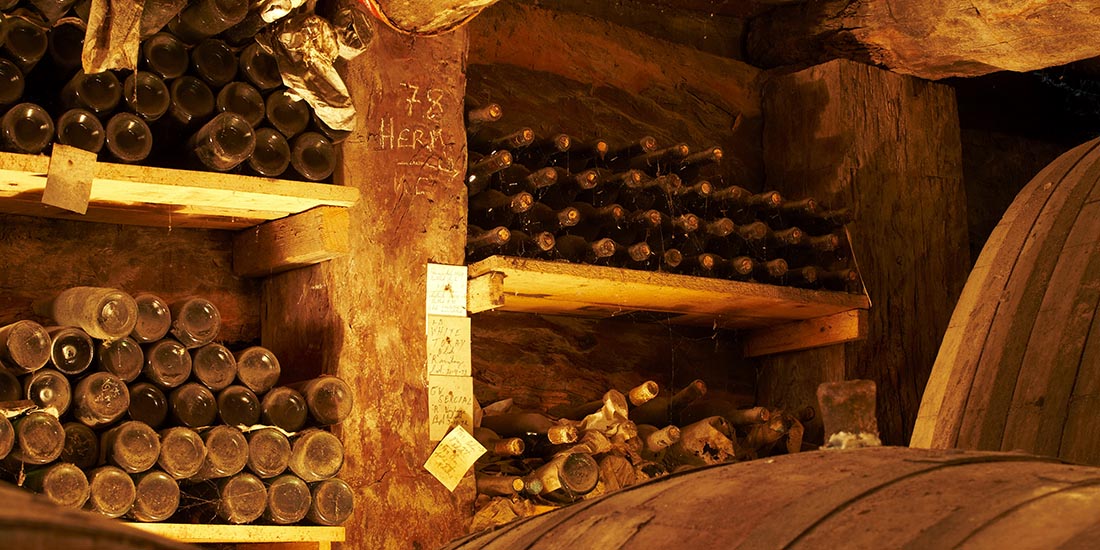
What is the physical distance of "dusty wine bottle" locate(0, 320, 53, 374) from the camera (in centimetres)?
291

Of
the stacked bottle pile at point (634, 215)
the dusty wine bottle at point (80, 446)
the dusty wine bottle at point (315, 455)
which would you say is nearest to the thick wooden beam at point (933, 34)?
the stacked bottle pile at point (634, 215)

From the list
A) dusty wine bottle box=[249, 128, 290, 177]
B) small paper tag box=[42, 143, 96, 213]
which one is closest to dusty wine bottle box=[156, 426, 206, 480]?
small paper tag box=[42, 143, 96, 213]

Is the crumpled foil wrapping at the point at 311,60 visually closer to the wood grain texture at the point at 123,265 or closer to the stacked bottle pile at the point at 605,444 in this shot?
the wood grain texture at the point at 123,265

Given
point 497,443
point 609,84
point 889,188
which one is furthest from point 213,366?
point 889,188

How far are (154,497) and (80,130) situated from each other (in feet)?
3.15

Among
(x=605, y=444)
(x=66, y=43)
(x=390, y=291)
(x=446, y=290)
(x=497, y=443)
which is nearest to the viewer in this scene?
(x=66, y=43)

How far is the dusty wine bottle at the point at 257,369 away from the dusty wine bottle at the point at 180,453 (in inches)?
9.9

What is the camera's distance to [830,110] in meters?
5.14

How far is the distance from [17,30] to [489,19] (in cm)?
208

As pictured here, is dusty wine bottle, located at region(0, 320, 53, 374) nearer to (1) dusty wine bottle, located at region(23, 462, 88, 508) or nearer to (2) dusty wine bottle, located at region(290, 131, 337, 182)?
(1) dusty wine bottle, located at region(23, 462, 88, 508)

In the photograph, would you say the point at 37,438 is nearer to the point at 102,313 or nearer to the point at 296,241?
the point at 102,313

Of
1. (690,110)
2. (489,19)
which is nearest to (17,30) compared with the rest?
(489,19)

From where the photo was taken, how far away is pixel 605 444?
13.4 feet

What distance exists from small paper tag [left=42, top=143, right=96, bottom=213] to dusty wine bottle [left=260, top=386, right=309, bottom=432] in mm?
734
